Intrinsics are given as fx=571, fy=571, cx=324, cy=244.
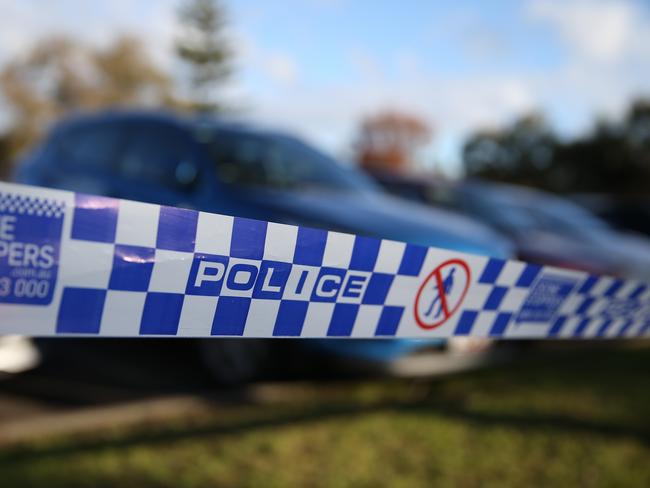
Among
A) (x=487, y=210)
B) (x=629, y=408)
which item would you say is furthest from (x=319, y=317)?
(x=487, y=210)

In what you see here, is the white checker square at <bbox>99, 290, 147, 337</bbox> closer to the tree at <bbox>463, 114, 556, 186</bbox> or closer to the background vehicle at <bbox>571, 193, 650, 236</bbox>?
the background vehicle at <bbox>571, 193, 650, 236</bbox>

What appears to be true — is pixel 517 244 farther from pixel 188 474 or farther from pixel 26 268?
pixel 26 268

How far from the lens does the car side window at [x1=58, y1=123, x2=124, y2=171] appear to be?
13.6ft

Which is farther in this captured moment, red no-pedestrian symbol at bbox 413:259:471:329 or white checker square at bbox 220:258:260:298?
red no-pedestrian symbol at bbox 413:259:471:329

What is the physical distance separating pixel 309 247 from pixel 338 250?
7 centimetres

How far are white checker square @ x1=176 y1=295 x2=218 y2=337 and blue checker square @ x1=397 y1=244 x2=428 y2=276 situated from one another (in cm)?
41

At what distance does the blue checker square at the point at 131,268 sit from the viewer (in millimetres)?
965

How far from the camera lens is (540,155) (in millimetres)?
35719

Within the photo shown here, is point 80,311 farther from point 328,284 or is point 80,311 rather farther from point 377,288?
point 377,288

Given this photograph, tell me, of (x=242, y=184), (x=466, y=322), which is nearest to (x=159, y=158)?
(x=242, y=184)

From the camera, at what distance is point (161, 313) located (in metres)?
1.00

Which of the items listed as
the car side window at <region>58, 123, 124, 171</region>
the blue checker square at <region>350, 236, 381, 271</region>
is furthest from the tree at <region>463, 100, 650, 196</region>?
the blue checker square at <region>350, 236, 381, 271</region>

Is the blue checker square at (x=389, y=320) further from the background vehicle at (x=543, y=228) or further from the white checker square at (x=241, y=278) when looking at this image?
the background vehicle at (x=543, y=228)

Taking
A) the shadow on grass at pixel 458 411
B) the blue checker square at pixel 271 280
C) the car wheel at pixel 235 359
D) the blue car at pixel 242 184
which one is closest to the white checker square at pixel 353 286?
the blue checker square at pixel 271 280
